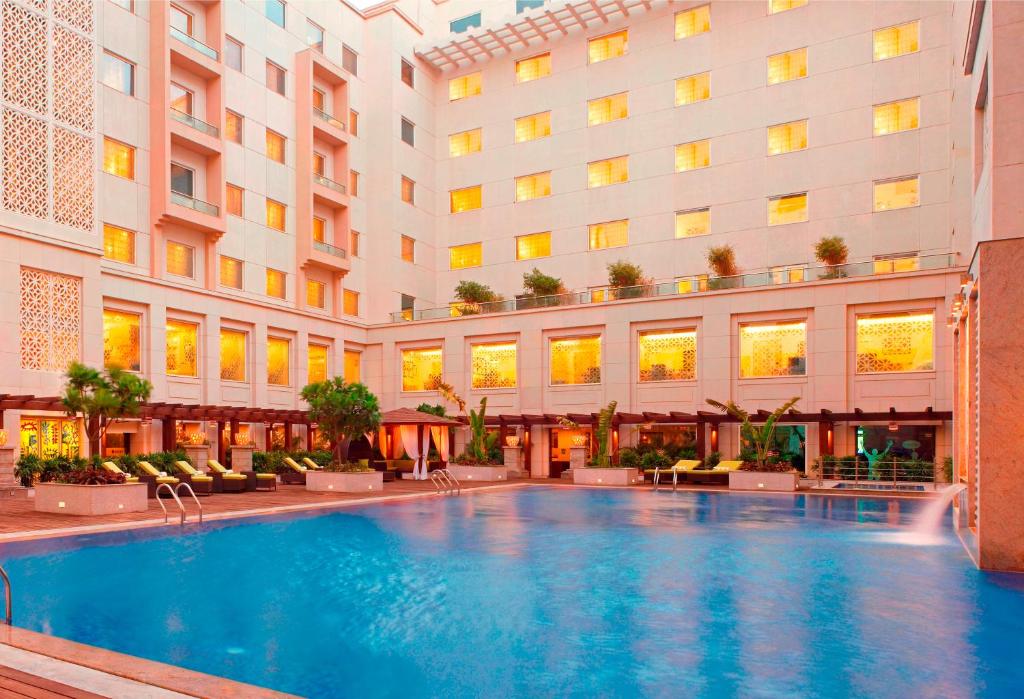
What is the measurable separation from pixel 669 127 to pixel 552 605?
35.5 meters

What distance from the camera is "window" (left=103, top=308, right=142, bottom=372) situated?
31.9 metres

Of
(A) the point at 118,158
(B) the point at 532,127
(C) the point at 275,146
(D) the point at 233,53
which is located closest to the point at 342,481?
(A) the point at 118,158

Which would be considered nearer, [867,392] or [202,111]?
[867,392]

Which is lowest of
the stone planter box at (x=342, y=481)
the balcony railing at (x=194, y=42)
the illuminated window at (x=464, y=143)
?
the stone planter box at (x=342, y=481)

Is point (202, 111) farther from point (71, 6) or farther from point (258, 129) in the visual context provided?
point (71, 6)

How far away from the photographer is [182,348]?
3538 centimetres

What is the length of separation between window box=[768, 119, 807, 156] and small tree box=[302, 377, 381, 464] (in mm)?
23240

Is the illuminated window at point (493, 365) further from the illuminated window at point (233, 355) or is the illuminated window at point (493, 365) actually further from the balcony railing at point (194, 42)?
the balcony railing at point (194, 42)

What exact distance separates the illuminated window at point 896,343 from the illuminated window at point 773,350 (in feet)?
7.65

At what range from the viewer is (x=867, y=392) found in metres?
33.3

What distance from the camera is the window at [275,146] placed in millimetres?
39672

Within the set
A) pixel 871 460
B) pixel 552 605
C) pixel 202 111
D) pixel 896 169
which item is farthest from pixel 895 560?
pixel 202 111

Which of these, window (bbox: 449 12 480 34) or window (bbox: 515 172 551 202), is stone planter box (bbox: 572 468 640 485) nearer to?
window (bbox: 515 172 551 202)

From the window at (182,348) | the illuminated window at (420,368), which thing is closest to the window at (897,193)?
the illuminated window at (420,368)
